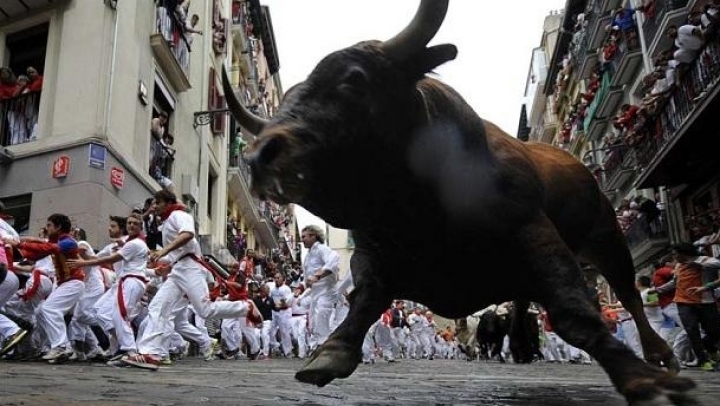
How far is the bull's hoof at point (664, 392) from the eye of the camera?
90.7 inches

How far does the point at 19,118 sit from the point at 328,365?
14.7 meters

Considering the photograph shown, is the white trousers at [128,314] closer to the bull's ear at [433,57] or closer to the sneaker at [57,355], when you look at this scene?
the sneaker at [57,355]

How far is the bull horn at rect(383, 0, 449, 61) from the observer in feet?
8.31

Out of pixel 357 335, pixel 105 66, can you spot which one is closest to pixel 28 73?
pixel 105 66

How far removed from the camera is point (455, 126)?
9.82ft

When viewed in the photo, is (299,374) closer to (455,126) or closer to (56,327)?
(455,126)

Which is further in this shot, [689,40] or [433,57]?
[689,40]

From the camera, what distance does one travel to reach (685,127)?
16.2 metres

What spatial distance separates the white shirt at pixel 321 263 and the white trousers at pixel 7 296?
5092 millimetres

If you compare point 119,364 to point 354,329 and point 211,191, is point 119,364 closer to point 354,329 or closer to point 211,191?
point 354,329

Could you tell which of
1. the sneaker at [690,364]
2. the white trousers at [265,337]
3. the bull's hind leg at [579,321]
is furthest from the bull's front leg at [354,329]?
the white trousers at [265,337]

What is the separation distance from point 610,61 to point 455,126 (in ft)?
91.9

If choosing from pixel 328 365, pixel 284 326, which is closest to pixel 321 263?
pixel 284 326

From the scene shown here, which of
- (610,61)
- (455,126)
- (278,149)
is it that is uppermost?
(610,61)
